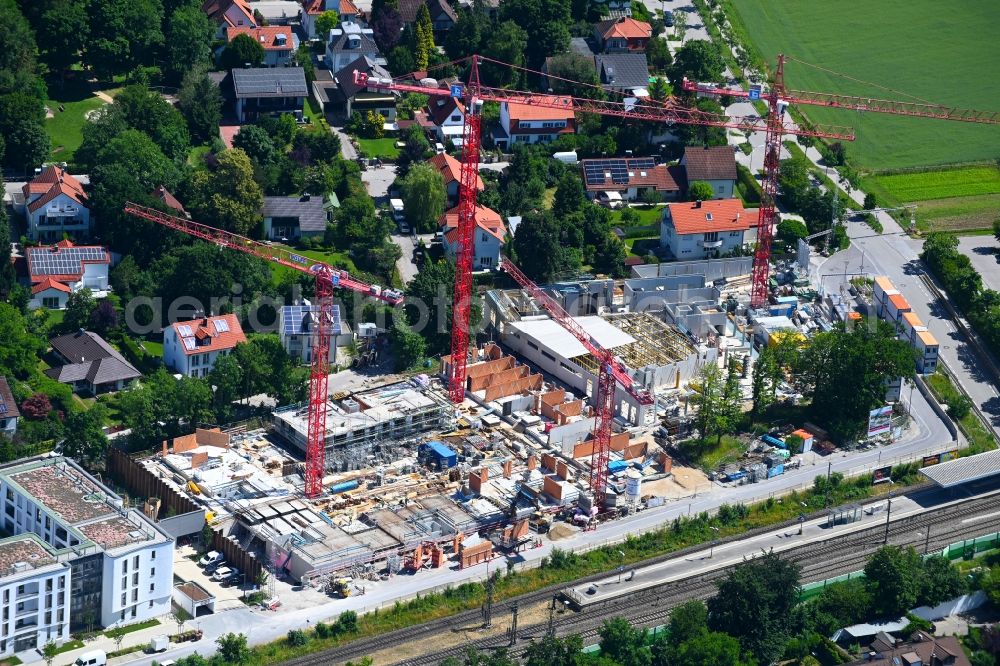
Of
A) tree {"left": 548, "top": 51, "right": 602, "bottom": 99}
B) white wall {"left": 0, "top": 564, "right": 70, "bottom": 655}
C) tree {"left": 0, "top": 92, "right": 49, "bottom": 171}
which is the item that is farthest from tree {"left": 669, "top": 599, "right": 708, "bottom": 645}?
tree {"left": 548, "top": 51, "right": 602, "bottom": 99}

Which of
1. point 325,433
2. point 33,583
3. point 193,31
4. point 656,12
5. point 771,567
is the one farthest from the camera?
point 656,12

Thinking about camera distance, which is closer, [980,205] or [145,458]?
[145,458]

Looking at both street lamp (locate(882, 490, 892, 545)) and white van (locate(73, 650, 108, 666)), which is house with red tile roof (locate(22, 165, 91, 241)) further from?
street lamp (locate(882, 490, 892, 545))

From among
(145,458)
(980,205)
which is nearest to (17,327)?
(145,458)

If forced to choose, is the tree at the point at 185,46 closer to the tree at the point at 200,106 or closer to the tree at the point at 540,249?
the tree at the point at 200,106

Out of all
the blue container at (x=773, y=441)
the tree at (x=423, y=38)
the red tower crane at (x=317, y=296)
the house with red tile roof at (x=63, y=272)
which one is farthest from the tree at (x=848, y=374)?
the tree at (x=423, y=38)

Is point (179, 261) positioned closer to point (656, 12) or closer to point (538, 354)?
point (538, 354)

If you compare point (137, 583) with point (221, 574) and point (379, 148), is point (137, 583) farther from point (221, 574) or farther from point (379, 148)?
point (379, 148)
